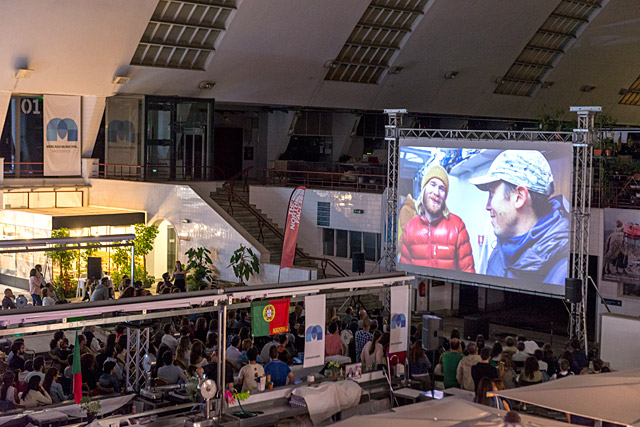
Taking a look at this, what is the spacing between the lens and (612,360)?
48.8 feet

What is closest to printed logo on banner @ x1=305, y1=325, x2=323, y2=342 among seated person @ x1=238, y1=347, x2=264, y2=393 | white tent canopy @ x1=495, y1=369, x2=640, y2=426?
Answer: seated person @ x1=238, y1=347, x2=264, y2=393

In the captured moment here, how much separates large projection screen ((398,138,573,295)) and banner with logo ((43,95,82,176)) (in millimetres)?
13753

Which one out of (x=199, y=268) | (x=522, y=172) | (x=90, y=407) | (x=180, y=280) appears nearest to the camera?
(x=90, y=407)

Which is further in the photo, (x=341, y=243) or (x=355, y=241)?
(x=341, y=243)

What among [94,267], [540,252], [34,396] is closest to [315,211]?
[94,267]

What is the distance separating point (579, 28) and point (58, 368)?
27253 millimetres

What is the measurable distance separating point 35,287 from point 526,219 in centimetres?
1030

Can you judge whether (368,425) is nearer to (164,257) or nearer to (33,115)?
(164,257)

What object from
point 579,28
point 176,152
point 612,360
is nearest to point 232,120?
point 176,152

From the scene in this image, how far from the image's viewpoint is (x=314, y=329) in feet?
37.5

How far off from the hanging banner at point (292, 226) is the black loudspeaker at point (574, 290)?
690cm

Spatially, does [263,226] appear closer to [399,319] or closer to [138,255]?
[138,255]

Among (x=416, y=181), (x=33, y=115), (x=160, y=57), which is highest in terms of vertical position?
(x=160, y=57)

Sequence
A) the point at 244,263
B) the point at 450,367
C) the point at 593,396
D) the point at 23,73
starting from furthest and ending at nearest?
the point at 23,73 < the point at 244,263 < the point at 450,367 < the point at 593,396
